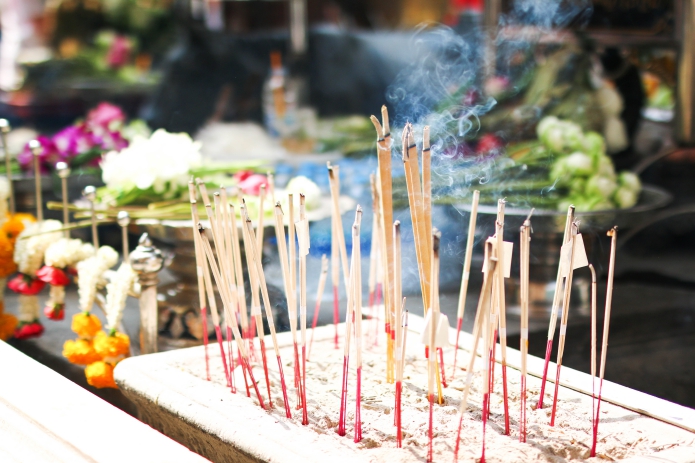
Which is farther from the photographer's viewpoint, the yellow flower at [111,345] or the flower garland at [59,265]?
the flower garland at [59,265]

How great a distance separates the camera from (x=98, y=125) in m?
2.50

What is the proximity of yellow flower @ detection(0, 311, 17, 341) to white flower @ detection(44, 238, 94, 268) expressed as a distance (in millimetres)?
232

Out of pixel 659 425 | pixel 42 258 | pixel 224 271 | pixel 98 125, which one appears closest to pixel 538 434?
pixel 659 425

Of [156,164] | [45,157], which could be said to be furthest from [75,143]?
[156,164]

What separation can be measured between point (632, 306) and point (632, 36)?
85 centimetres

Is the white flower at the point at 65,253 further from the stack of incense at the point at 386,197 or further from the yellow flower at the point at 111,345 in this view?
the stack of incense at the point at 386,197

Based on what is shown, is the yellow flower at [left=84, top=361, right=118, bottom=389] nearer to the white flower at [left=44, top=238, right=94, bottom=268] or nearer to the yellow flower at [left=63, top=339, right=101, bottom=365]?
the yellow flower at [left=63, top=339, right=101, bottom=365]

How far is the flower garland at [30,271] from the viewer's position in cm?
147

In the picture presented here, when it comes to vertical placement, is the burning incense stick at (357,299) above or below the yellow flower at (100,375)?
above

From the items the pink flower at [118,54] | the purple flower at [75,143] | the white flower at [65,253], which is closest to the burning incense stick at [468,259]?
the white flower at [65,253]

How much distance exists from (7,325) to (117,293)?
0.43 meters

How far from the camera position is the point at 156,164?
1784 millimetres

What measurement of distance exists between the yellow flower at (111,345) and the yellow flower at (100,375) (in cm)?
2

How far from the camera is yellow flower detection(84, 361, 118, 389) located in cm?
122
